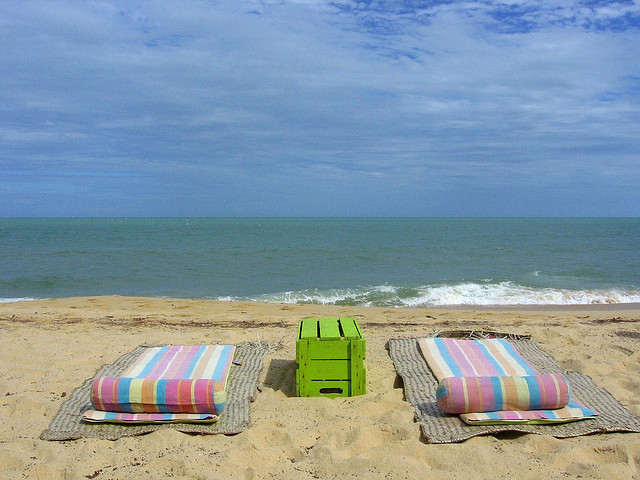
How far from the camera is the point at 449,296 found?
50.4ft

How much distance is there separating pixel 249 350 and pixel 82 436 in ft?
8.78

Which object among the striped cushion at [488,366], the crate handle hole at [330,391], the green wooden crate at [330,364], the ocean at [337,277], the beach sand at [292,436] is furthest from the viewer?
the ocean at [337,277]

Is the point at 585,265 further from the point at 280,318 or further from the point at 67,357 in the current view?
the point at 67,357

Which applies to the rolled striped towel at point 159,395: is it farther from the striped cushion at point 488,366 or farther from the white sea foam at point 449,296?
the white sea foam at point 449,296

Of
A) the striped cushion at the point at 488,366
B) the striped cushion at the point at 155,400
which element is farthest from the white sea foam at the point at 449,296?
the striped cushion at the point at 155,400

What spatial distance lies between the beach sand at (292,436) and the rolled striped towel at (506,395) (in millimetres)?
297

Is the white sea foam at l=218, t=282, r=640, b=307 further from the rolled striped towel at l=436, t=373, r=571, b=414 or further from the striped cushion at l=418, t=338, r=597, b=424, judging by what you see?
the rolled striped towel at l=436, t=373, r=571, b=414

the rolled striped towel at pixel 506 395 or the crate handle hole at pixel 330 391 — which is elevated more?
the rolled striped towel at pixel 506 395

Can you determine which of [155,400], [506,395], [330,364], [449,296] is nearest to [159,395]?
[155,400]

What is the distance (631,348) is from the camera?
690 cm

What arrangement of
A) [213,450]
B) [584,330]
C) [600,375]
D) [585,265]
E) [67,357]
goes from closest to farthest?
[213,450] < [600,375] < [67,357] < [584,330] < [585,265]

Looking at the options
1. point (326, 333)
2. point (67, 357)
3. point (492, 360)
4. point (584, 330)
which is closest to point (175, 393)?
point (326, 333)

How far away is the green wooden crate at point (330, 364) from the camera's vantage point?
5223mm

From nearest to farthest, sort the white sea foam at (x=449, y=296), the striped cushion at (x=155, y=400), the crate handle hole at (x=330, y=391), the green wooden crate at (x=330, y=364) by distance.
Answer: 1. the striped cushion at (x=155, y=400)
2. the green wooden crate at (x=330, y=364)
3. the crate handle hole at (x=330, y=391)
4. the white sea foam at (x=449, y=296)
